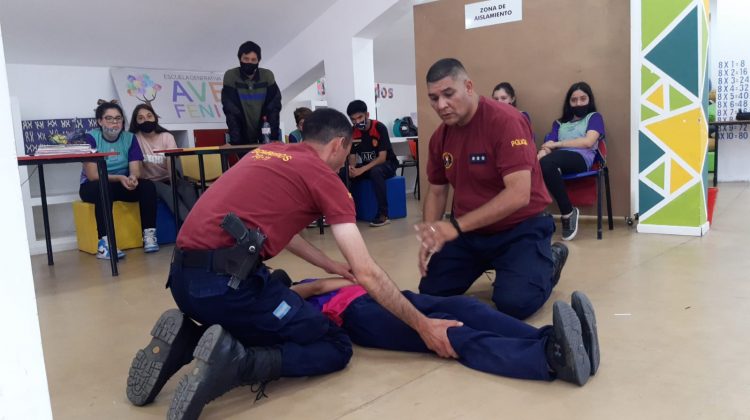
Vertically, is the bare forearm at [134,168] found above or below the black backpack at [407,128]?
below

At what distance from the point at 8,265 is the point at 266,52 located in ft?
19.1

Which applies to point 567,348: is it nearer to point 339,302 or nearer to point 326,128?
point 339,302

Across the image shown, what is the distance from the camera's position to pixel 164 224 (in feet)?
15.6

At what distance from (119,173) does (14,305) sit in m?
3.74

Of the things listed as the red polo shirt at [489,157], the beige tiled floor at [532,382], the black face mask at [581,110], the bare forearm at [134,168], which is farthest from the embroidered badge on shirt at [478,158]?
the bare forearm at [134,168]

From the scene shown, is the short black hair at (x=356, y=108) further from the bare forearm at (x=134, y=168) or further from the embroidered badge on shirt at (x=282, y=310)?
the embroidered badge on shirt at (x=282, y=310)

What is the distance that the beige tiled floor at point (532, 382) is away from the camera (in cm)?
163

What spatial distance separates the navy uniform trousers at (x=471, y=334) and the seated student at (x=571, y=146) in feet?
7.35

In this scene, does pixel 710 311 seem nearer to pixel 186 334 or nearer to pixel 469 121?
pixel 469 121

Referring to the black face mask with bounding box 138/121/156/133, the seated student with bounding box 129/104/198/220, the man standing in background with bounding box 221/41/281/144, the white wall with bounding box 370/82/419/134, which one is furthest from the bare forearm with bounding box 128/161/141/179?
the white wall with bounding box 370/82/419/134

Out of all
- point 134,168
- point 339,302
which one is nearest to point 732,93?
point 134,168

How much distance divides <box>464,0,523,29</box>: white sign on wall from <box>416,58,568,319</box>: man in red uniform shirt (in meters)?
2.40

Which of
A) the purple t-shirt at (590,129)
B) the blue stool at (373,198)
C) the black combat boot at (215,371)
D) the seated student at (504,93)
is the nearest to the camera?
the black combat boot at (215,371)

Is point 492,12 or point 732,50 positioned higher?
point 492,12
